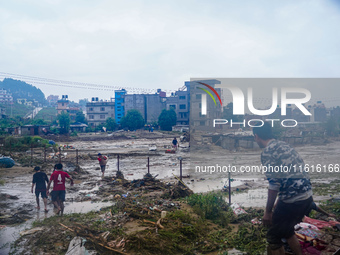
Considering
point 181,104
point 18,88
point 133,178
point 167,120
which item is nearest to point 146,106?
point 181,104

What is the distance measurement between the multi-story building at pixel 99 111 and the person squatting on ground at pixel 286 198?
230ft

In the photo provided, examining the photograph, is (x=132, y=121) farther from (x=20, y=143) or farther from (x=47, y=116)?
(x=47, y=116)

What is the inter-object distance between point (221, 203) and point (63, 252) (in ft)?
11.0

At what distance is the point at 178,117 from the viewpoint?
61.4 metres

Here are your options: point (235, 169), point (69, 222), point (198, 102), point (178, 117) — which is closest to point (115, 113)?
point (178, 117)

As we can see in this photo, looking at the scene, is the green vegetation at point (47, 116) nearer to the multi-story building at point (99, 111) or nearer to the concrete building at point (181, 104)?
the multi-story building at point (99, 111)

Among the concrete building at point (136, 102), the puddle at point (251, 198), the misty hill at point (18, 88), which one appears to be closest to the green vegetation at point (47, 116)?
the concrete building at point (136, 102)

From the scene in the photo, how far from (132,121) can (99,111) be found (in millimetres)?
21646

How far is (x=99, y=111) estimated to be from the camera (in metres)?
72.4

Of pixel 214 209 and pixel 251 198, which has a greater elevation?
pixel 214 209

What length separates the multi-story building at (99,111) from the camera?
72.1 m

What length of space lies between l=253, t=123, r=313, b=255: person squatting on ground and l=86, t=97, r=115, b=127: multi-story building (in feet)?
230

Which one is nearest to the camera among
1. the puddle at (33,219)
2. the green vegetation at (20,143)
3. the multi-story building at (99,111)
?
the puddle at (33,219)

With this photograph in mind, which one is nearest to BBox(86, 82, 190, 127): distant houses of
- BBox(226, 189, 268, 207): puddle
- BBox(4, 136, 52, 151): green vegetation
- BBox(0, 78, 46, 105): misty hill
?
BBox(4, 136, 52, 151): green vegetation
